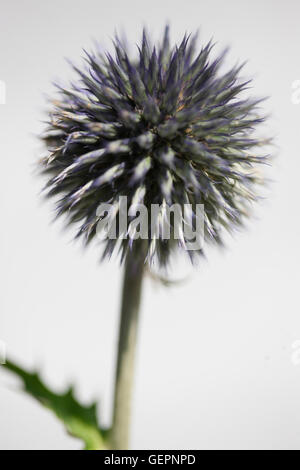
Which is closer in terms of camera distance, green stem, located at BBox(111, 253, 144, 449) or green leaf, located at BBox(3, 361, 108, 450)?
green leaf, located at BBox(3, 361, 108, 450)

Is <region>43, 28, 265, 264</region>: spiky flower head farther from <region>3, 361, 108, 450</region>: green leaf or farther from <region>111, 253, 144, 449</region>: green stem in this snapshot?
<region>3, 361, 108, 450</region>: green leaf

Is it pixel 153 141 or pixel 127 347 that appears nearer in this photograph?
pixel 153 141

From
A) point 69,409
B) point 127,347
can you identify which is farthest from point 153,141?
point 69,409

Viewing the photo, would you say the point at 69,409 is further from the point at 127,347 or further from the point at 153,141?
the point at 153,141

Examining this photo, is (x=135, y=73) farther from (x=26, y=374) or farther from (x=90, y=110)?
(x=26, y=374)

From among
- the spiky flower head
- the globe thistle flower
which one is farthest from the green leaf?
the spiky flower head

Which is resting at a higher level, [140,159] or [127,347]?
[140,159]
